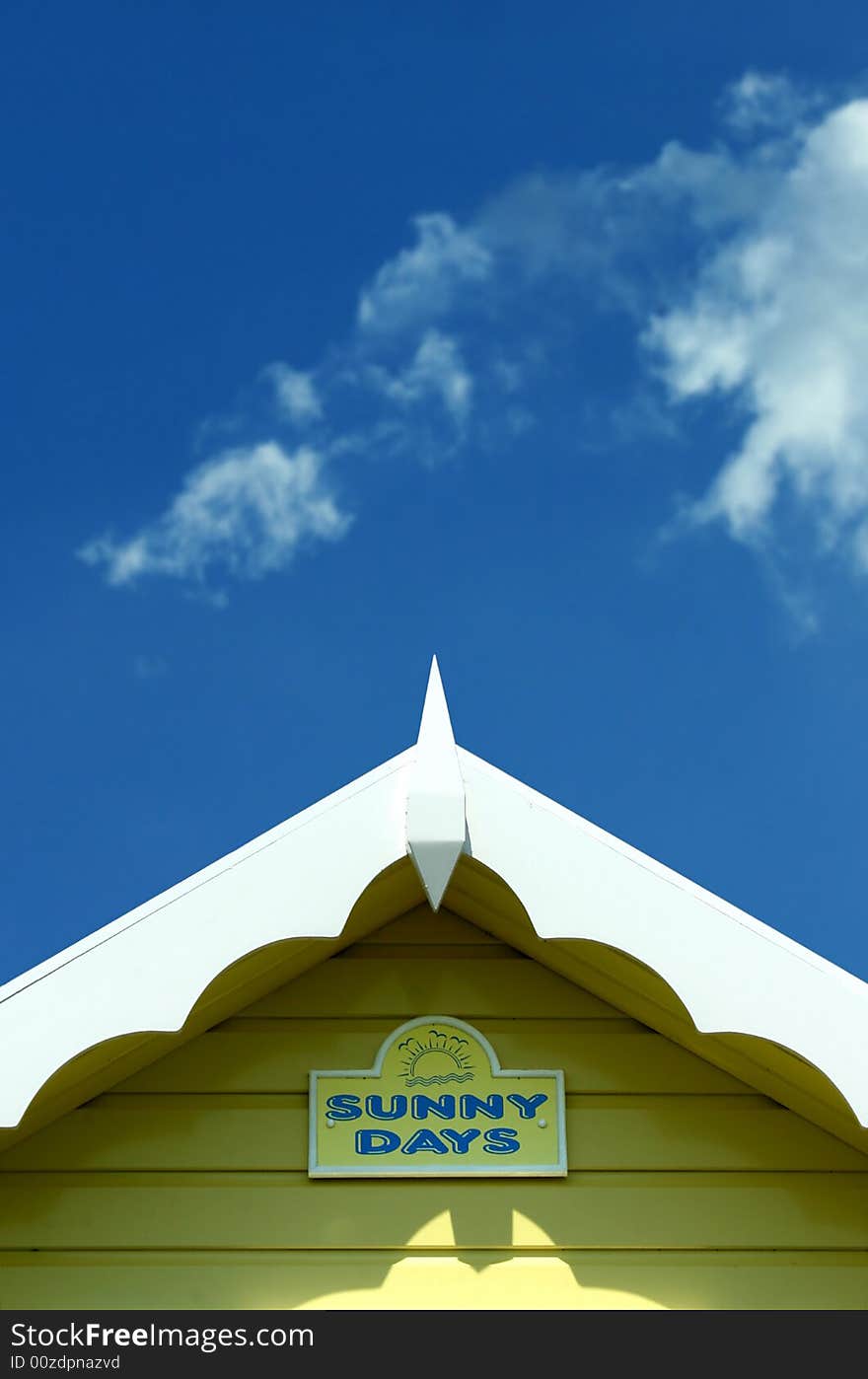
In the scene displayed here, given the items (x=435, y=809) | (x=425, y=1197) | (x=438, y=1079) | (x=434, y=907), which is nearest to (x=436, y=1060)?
(x=438, y=1079)

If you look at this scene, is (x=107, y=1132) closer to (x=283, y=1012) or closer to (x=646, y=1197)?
(x=283, y=1012)

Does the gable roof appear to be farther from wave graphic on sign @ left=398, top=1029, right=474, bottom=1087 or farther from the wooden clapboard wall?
wave graphic on sign @ left=398, top=1029, right=474, bottom=1087

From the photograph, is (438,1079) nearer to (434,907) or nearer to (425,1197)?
(425,1197)

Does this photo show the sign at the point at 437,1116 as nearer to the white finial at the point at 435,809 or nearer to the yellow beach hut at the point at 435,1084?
the yellow beach hut at the point at 435,1084

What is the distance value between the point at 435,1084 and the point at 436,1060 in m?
0.07

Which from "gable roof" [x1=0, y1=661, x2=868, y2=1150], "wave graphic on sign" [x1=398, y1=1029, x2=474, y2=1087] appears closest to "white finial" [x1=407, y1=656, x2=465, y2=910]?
"gable roof" [x1=0, y1=661, x2=868, y2=1150]

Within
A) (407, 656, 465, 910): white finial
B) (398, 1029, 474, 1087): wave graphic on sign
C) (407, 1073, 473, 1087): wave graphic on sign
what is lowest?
(407, 1073, 473, 1087): wave graphic on sign

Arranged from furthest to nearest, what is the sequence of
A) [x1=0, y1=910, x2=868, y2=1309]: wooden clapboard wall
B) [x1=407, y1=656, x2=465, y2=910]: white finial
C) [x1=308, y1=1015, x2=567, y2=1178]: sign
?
[x1=308, y1=1015, x2=567, y2=1178]: sign
[x1=0, y1=910, x2=868, y2=1309]: wooden clapboard wall
[x1=407, y1=656, x2=465, y2=910]: white finial

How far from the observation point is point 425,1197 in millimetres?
4625

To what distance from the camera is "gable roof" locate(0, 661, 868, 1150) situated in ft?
13.6

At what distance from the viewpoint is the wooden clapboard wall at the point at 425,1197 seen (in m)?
4.52

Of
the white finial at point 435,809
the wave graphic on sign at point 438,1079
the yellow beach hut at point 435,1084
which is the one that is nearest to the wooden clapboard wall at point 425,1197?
the yellow beach hut at point 435,1084

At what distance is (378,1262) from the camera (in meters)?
4.55
